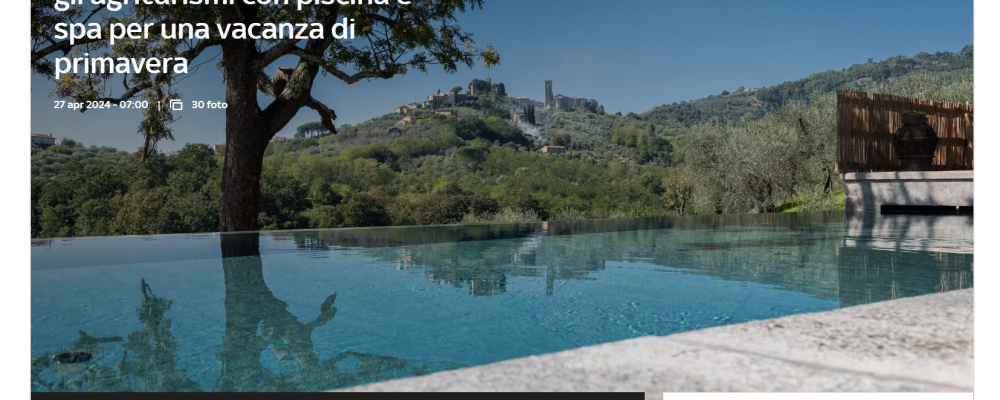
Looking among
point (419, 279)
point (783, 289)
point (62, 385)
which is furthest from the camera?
point (419, 279)

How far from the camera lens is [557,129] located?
66250mm

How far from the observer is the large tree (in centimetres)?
1034

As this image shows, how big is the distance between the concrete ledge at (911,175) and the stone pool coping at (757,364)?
9.53 metres

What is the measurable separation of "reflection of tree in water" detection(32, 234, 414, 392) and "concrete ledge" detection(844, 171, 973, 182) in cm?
964

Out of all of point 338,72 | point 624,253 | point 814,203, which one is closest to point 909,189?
point 814,203

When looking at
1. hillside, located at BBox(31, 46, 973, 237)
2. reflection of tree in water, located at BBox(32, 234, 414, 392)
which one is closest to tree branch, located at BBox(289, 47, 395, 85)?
reflection of tree in water, located at BBox(32, 234, 414, 392)

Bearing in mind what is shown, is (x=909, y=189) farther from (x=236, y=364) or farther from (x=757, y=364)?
(x=236, y=364)

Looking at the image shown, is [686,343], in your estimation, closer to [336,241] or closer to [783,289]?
[783,289]

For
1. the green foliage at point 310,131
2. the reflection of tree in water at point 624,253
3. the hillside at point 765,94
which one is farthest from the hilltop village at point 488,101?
the reflection of tree in water at point 624,253

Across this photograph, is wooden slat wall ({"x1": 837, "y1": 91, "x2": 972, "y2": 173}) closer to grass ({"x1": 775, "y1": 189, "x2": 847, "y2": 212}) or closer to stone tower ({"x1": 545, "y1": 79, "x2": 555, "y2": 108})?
grass ({"x1": 775, "y1": 189, "x2": 847, "y2": 212})

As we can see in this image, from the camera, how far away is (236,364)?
206 centimetres

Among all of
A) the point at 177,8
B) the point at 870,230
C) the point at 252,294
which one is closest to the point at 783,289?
the point at 252,294

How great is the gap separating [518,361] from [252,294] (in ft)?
8.14

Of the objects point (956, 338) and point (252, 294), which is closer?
point (956, 338)
